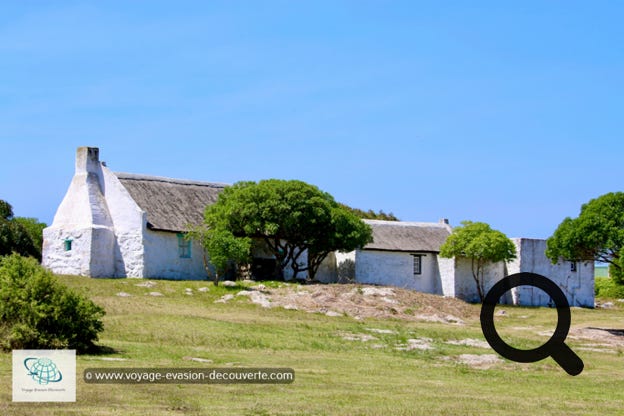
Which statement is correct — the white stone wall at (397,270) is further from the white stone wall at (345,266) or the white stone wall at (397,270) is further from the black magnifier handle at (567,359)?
the black magnifier handle at (567,359)

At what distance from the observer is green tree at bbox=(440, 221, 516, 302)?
59688 millimetres

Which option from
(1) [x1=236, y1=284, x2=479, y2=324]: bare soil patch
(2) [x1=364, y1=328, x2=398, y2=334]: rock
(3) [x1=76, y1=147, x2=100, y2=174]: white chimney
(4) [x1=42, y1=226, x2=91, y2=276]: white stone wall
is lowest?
(2) [x1=364, y1=328, x2=398, y2=334]: rock

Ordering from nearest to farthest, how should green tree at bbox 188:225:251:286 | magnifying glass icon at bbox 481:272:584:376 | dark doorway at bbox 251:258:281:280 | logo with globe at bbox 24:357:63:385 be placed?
logo with globe at bbox 24:357:63:385 → magnifying glass icon at bbox 481:272:584:376 → green tree at bbox 188:225:251:286 → dark doorway at bbox 251:258:281:280

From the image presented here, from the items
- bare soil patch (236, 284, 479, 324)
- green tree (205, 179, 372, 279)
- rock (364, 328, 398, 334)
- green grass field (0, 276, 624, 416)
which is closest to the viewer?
green grass field (0, 276, 624, 416)

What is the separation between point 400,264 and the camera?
61.4m

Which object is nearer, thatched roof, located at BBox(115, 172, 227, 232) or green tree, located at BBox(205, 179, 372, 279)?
green tree, located at BBox(205, 179, 372, 279)

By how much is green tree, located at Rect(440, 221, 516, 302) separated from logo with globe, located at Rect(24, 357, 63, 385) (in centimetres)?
4239

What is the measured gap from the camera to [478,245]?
59438 millimetres

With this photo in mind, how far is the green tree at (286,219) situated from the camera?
51.2 m

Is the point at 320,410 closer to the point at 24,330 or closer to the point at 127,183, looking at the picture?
the point at 24,330

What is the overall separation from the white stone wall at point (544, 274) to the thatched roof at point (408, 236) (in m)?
5.30

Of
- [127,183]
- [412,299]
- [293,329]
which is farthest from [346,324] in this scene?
[127,183]

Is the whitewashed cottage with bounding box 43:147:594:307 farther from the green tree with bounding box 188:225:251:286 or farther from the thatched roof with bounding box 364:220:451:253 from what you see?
the green tree with bounding box 188:225:251:286

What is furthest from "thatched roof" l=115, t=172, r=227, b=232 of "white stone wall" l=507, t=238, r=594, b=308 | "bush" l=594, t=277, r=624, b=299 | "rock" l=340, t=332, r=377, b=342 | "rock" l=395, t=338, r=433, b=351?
"bush" l=594, t=277, r=624, b=299
